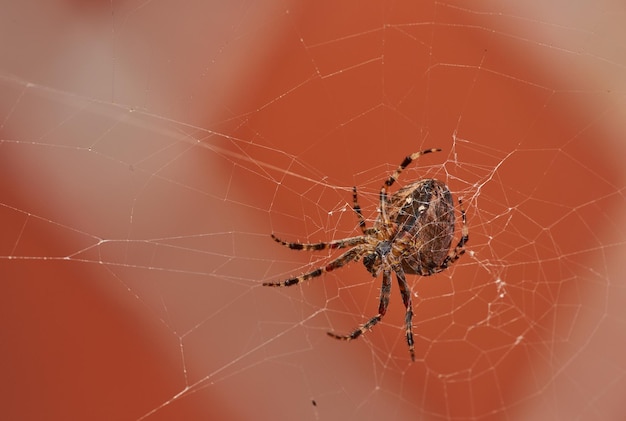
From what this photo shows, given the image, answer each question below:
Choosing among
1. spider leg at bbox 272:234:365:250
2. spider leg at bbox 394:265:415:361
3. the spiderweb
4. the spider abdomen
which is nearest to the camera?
the spider abdomen

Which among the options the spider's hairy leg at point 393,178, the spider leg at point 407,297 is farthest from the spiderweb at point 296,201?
the spider's hairy leg at point 393,178

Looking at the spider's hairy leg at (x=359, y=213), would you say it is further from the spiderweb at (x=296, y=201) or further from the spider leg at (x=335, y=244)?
the spiderweb at (x=296, y=201)

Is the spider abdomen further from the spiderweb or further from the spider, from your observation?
the spiderweb

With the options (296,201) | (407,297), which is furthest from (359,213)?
(296,201)

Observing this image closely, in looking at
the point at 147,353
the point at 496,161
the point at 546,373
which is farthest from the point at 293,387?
the point at 496,161

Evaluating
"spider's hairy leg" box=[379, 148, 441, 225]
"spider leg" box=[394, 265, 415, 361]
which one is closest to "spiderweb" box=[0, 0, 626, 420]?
"spider leg" box=[394, 265, 415, 361]

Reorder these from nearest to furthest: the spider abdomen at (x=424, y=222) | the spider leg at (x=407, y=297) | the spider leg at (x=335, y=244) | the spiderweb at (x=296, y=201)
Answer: the spider abdomen at (x=424, y=222) → the spider leg at (x=335, y=244) → the spider leg at (x=407, y=297) → the spiderweb at (x=296, y=201)
